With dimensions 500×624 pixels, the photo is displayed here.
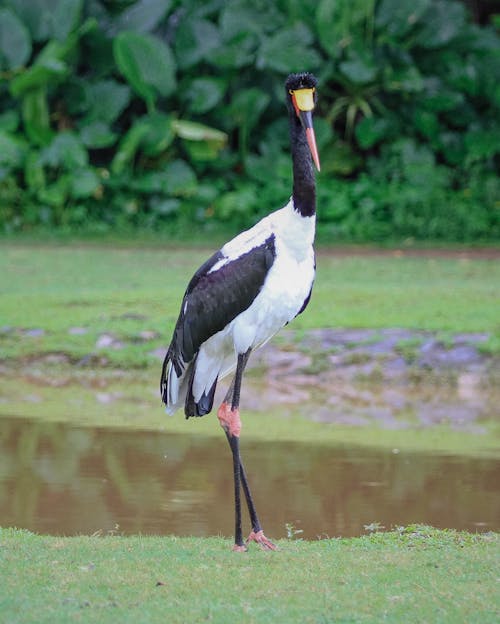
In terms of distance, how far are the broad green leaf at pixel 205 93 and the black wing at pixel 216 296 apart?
1131 centimetres

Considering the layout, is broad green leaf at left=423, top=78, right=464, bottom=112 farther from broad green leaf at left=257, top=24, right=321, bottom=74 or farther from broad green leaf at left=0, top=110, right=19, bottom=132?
broad green leaf at left=0, top=110, right=19, bottom=132

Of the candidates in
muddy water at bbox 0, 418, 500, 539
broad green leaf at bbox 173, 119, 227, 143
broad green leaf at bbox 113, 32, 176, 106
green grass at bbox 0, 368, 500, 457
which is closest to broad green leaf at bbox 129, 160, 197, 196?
broad green leaf at bbox 173, 119, 227, 143

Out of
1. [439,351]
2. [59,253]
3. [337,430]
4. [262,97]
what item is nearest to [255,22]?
[262,97]

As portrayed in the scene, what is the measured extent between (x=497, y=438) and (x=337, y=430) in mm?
1042

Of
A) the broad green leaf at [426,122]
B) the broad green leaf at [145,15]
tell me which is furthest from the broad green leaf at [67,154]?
the broad green leaf at [426,122]

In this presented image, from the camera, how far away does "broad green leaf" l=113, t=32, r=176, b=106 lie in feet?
55.0

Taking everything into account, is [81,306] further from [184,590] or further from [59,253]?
[184,590]

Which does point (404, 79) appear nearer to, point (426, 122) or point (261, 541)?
point (426, 122)

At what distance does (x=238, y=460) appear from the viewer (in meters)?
5.80

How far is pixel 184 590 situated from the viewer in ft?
15.4

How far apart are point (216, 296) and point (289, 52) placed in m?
11.7

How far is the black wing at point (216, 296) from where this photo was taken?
18.8 feet

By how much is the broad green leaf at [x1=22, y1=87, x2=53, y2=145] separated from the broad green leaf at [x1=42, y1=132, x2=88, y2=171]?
353 millimetres

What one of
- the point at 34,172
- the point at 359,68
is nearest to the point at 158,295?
the point at 34,172
